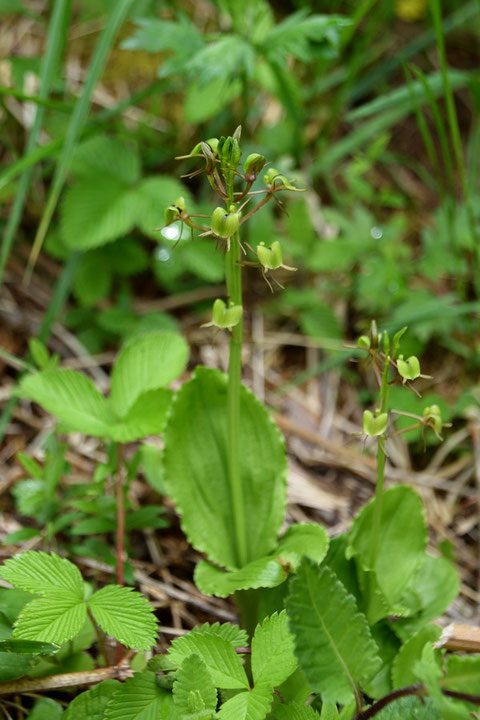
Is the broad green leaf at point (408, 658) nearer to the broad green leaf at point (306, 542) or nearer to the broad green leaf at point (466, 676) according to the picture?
the broad green leaf at point (306, 542)

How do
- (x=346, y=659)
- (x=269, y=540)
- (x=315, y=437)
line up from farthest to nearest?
A: (x=315, y=437)
(x=269, y=540)
(x=346, y=659)

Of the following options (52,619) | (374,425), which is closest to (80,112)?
(374,425)

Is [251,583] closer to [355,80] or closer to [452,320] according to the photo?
[452,320]

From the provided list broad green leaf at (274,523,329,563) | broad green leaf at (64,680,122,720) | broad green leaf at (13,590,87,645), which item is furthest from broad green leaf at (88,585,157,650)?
broad green leaf at (274,523,329,563)

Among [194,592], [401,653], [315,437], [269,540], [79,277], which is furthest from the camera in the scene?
[79,277]

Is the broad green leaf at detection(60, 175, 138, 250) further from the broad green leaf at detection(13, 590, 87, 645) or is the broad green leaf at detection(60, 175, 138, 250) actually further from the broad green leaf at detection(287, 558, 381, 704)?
the broad green leaf at detection(287, 558, 381, 704)

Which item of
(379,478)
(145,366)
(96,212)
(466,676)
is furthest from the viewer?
(96,212)

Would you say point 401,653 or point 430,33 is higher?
point 430,33

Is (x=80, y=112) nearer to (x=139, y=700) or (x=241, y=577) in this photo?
(x=241, y=577)

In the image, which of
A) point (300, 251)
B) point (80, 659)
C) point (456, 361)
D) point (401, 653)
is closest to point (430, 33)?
point (300, 251)
